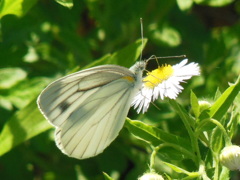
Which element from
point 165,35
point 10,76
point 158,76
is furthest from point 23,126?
point 165,35

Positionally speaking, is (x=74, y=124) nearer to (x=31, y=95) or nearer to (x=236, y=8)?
(x=31, y=95)

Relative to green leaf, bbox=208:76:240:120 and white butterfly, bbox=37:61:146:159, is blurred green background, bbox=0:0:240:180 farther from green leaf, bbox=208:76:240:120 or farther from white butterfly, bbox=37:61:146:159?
green leaf, bbox=208:76:240:120

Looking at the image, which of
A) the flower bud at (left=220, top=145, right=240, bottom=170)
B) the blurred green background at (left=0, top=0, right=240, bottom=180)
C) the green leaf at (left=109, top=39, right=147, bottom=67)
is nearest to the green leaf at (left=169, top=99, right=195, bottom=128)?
the flower bud at (left=220, top=145, right=240, bottom=170)

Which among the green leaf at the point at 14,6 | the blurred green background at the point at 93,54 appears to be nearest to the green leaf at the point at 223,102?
the blurred green background at the point at 93,54

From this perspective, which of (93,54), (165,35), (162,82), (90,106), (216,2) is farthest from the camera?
(93,54)

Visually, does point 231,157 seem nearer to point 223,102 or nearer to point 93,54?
point 223,102

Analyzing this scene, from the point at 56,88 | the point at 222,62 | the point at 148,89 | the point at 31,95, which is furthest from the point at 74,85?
the point at 222,62

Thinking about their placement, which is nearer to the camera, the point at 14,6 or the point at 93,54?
the point at 14,6
